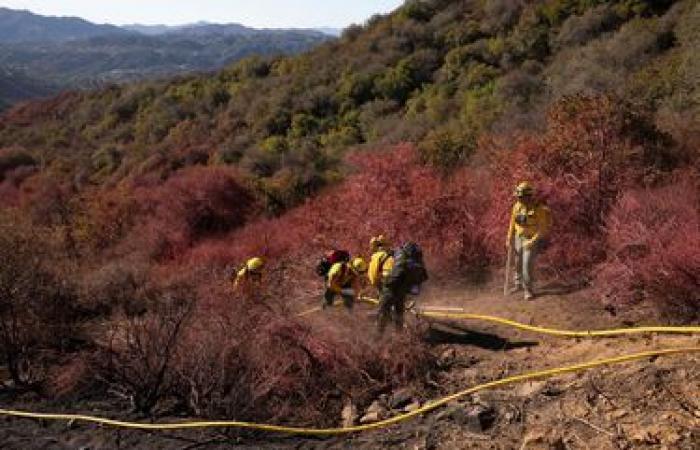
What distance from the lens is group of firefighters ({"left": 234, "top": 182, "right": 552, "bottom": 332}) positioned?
33.7 feet

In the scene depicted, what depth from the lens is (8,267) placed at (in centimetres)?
1352

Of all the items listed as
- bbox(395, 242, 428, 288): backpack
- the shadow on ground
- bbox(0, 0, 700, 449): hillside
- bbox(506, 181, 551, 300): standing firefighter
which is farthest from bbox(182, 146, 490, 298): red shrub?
bbox(395, 242, 428, 288): backpack

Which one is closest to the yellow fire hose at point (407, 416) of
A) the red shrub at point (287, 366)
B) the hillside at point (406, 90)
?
the red shrub at point (287, 366)

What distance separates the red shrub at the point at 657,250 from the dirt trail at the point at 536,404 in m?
0.54

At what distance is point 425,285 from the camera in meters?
14.3

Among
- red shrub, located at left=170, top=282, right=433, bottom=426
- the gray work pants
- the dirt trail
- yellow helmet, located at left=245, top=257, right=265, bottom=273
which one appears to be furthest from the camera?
yellow helmet, located at left=245, top=257, right=265, bottom=273

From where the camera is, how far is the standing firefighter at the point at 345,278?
1151cm

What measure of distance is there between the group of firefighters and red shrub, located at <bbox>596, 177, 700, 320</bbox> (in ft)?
3.66

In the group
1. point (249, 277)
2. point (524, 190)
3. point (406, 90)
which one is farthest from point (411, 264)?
point (406, 90)

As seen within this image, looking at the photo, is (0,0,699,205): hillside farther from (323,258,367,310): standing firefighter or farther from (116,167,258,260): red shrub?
(323,258,367,310): standing firefighter

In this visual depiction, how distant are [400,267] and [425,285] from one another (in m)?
4.20

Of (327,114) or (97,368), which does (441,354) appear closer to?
(97,368)

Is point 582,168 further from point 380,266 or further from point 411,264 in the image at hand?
point 411,264

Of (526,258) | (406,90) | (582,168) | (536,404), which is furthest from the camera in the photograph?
(406,90)
